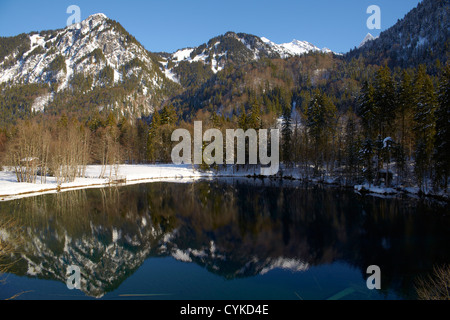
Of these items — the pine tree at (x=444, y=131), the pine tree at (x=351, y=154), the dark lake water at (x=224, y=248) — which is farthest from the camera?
the pine tree at (x=351, y=154)

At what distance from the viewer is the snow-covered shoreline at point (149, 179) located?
109 feet

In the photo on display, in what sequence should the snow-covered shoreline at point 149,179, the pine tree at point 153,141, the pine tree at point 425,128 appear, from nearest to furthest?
the pine tree at point 425,128 → the snow-covered shoreline at point 149,179 → the pine tree at point 153,141

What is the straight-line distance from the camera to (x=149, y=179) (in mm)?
53969

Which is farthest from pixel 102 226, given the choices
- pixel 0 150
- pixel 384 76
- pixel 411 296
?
pixel 0 150

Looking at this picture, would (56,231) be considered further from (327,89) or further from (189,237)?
(327,89)

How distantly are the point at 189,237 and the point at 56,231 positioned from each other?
1031 centimetres

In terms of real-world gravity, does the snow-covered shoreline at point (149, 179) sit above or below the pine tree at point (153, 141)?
below

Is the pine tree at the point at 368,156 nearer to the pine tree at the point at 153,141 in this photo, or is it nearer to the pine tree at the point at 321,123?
the pine tree at the point at 321,123

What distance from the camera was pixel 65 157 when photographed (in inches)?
1706

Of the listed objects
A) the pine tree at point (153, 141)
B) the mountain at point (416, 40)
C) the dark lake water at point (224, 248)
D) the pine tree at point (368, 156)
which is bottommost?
the dark lake water at point (224, 248)

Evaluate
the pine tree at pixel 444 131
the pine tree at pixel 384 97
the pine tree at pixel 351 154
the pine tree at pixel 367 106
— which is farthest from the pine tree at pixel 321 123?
the pine tree at pixel 444 131

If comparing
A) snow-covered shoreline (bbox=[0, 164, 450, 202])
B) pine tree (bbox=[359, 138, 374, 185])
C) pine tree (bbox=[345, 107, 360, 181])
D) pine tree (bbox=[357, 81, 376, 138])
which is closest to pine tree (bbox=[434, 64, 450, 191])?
snow-covered shoreline (bbox=[0, 164, 450, 202])

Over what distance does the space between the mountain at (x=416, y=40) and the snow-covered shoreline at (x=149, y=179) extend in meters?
121

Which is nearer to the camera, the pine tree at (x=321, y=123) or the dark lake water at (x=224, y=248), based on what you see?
the dark lake water at (x=224, y=248)
